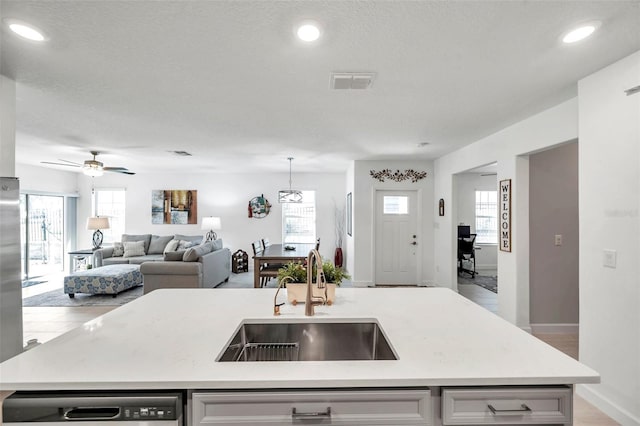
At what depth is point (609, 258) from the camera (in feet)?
6.94

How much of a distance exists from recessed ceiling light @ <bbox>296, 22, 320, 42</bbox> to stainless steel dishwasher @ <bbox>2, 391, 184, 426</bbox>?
179 cm

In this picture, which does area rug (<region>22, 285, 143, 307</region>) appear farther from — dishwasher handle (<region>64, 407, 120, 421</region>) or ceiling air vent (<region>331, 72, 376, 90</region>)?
ceiling air vent (<region>331, 72, 376, 90</region>)

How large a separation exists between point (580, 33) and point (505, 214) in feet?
7.57

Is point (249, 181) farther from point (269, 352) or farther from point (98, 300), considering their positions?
point (269, 352)

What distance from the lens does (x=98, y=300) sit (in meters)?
4.97

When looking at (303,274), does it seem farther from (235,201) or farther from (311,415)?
(235,201)

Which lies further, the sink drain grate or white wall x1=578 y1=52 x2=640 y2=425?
white wall x1=578 y1=52 x2=640 y2=425

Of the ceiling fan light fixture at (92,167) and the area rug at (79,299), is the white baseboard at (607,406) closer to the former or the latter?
the area rug at (79,299)

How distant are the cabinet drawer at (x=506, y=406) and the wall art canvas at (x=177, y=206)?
25.2 feet

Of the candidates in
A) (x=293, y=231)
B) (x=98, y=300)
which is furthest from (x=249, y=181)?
(x=98, y=300)

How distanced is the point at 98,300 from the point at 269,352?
4860mm

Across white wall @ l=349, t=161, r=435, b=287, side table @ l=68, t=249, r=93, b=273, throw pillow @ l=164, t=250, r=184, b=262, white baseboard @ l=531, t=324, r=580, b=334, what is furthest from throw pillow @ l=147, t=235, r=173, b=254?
white baseboard @ l=531, t=324, r=580, b=334

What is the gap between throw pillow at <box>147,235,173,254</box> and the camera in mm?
6938

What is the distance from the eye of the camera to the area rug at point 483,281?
6.01 m
